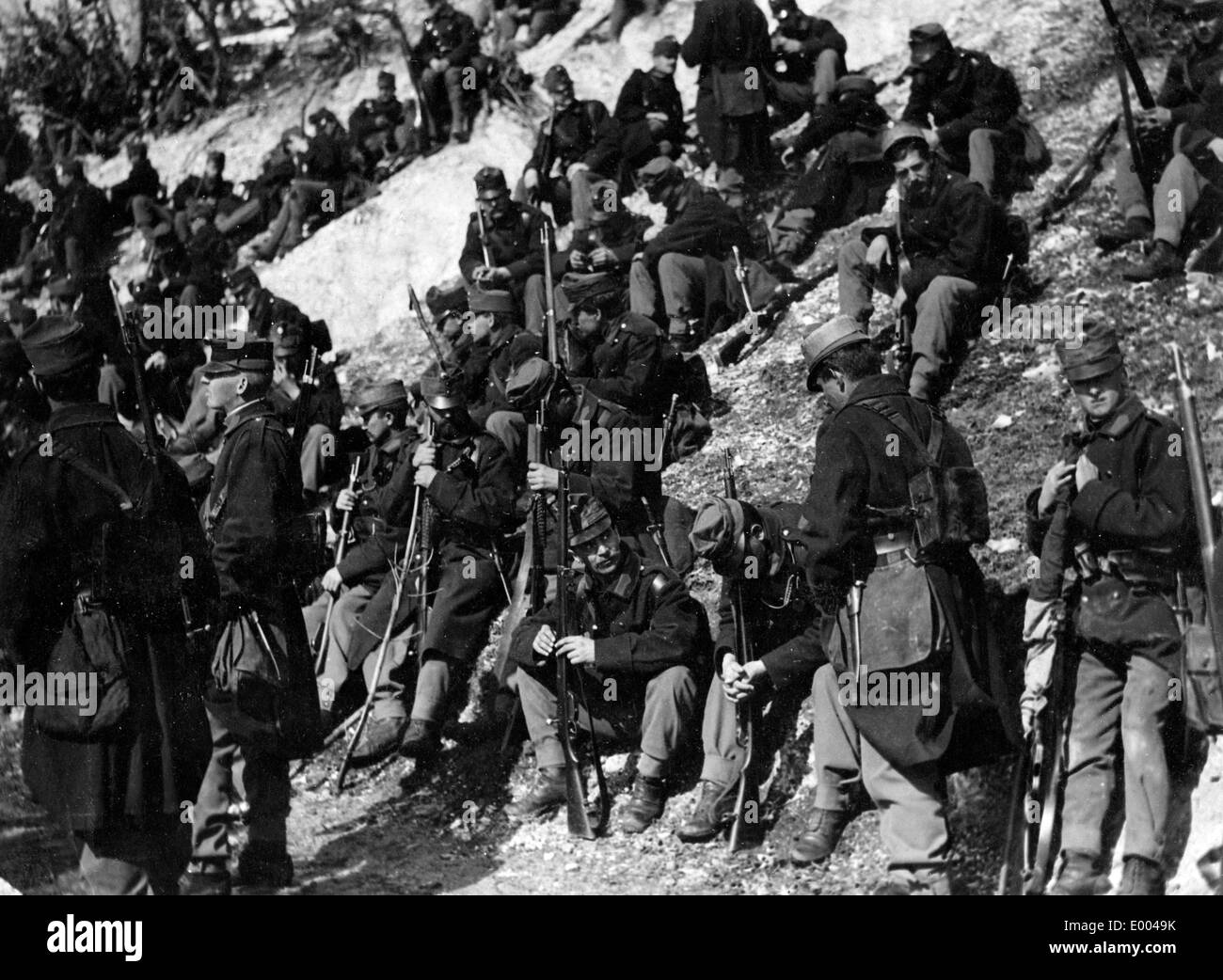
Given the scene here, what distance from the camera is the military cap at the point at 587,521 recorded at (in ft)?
22.1

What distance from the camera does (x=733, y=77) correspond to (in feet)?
35.5

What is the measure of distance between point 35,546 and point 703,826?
2.87 metres

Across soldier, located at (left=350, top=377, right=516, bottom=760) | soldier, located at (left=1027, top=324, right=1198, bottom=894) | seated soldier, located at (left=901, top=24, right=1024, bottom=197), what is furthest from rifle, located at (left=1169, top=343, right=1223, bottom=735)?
seated soldier, located at (left=901, top=24, right=1024, bottom=197)

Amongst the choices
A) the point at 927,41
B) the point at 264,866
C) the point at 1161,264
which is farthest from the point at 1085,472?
the point at 927,41

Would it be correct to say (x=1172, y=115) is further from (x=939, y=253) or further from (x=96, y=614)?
(x=96, y=614)

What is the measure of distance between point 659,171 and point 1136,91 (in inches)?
132

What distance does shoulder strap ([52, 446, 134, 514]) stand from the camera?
541cm

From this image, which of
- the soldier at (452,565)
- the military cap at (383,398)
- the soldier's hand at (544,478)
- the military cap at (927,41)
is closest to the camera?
the soldier's hand at (544,478)

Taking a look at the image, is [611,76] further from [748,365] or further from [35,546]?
[35,546]

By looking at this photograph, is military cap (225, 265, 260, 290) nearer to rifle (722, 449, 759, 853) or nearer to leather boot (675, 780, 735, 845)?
rifle (722, 449, 759, 853)

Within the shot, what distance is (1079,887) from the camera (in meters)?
5.31

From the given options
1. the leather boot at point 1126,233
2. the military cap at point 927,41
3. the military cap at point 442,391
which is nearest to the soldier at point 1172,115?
the leather boot at point 1126,233

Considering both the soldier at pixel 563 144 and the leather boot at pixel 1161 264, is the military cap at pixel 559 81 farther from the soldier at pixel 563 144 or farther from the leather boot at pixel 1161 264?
the leather boot at pixel 1161 264

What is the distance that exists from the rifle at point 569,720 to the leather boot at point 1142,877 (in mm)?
2279
